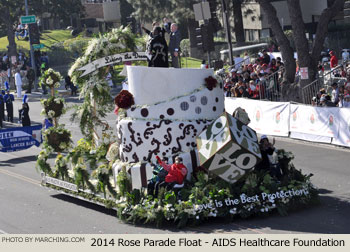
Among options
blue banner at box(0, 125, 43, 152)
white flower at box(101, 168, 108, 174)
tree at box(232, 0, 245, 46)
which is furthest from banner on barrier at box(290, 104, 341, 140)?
tree at box(232, 0, 245, 46)

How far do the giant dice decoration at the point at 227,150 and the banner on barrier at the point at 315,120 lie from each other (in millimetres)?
8442

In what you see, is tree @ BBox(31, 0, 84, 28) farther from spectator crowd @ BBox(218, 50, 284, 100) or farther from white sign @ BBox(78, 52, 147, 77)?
white sign @ BBox(78, 52, 147, 77)

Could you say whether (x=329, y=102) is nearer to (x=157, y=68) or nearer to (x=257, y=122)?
(x=257, y=122)

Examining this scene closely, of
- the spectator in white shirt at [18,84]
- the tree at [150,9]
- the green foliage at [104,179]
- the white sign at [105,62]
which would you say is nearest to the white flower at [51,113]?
the white sign at [105,62]

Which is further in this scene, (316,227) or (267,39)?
(267,39)

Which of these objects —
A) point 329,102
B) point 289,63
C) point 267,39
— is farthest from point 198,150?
point 267,39

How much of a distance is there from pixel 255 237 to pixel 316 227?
1.46 meters

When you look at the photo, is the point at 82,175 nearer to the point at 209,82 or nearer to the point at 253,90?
the point at 209,82

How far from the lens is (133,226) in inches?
656

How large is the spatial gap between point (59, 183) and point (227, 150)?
612cm

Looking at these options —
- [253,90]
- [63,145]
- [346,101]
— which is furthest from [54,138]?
[253,90]

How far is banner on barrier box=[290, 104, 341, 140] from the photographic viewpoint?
24528 millimetres

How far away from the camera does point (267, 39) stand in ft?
157

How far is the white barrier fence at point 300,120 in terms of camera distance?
24266 millimetres
